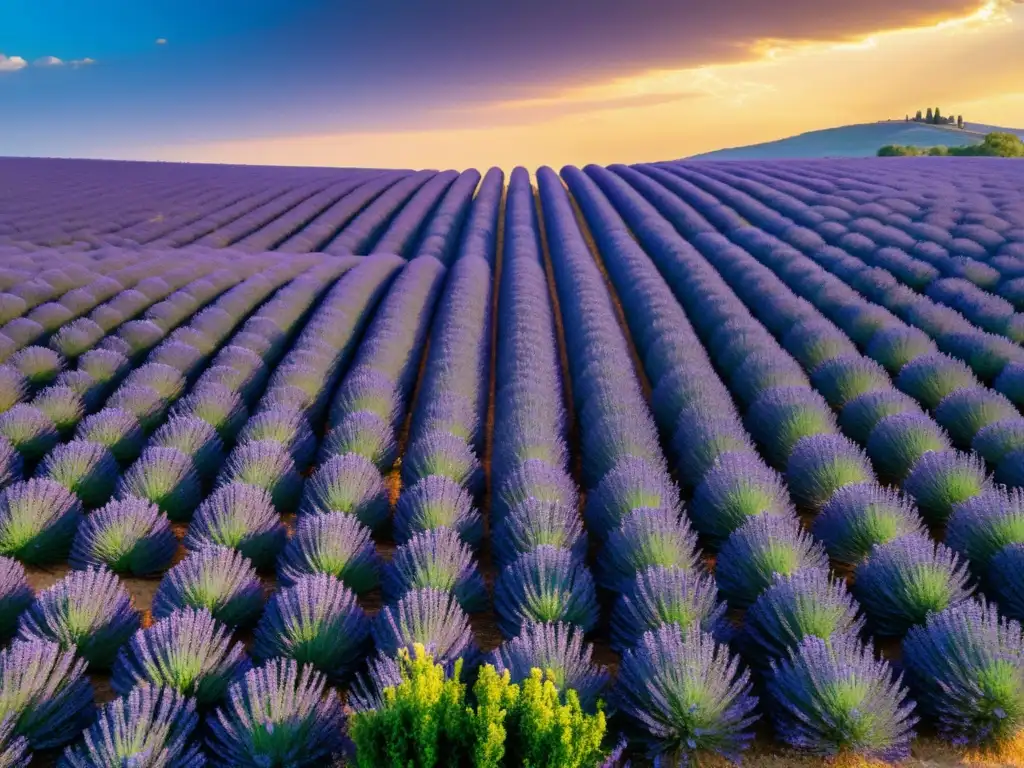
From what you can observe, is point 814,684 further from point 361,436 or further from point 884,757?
point 361,436

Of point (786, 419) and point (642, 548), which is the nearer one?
point (642, 548)

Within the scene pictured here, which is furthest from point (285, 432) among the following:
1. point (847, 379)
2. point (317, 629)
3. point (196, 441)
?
point (847, 379)

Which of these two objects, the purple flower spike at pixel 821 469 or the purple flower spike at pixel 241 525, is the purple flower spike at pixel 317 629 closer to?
the purple flower spike at pixel 241 525

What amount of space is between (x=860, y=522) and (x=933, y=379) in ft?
8.46

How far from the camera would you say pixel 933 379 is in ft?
18.3

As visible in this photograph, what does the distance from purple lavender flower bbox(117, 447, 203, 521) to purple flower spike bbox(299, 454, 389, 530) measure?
759 mm

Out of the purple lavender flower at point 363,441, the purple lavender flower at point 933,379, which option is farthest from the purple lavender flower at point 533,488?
the purple lavender flower at point 933,379

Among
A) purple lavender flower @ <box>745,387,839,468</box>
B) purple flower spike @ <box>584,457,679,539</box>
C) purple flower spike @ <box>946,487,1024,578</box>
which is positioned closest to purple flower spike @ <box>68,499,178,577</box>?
purple flower spike @ <box>584,457,679,539</box>

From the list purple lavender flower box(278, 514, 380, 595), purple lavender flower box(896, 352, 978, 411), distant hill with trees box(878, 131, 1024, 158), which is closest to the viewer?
purple lavender flower box(278, 514, 380, 595)

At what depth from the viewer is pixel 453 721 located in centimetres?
211

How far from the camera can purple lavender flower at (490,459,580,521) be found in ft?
12.7

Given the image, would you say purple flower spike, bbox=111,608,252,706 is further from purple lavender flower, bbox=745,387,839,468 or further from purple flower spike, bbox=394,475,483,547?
purple lavender flower, bbox=745,387,839,468

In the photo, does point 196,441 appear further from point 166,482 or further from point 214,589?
point 214,589

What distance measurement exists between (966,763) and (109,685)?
321 cm
